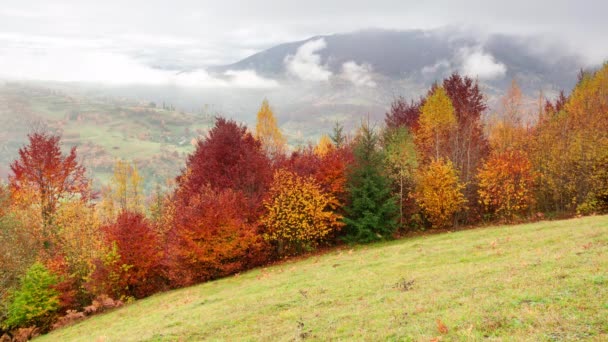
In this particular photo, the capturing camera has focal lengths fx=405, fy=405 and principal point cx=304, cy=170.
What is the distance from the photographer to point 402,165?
47969 millimetres

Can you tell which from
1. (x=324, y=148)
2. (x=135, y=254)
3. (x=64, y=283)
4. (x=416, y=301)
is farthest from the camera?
(x=324, y=148)

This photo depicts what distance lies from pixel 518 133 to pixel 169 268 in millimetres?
60543

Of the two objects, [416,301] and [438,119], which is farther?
[438,119]

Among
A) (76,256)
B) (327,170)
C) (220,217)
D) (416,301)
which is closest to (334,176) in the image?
(327,170)

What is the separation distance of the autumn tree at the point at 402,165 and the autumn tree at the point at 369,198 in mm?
1923

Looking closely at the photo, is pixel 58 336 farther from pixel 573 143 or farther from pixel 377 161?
pixel 573 143

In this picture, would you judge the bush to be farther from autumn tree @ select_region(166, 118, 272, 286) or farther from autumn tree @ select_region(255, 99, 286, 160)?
autumn tree @ select_region(255, 99, 286, 160)

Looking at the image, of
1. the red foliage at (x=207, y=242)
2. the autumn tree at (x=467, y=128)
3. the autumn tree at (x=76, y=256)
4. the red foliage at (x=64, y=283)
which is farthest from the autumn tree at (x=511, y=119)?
the red foliage at (x=64, y=283)

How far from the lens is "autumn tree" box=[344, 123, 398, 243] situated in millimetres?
44844

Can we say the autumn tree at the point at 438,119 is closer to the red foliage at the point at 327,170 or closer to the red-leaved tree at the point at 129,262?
the red foliage at the point at 327,170

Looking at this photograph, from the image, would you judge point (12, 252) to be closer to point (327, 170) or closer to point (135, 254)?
point (135, 254)

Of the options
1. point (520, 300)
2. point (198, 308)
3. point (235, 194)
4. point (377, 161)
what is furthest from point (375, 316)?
point (377, 161)

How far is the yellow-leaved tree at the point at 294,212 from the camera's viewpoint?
140ft

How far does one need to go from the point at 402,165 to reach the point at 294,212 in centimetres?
1453
